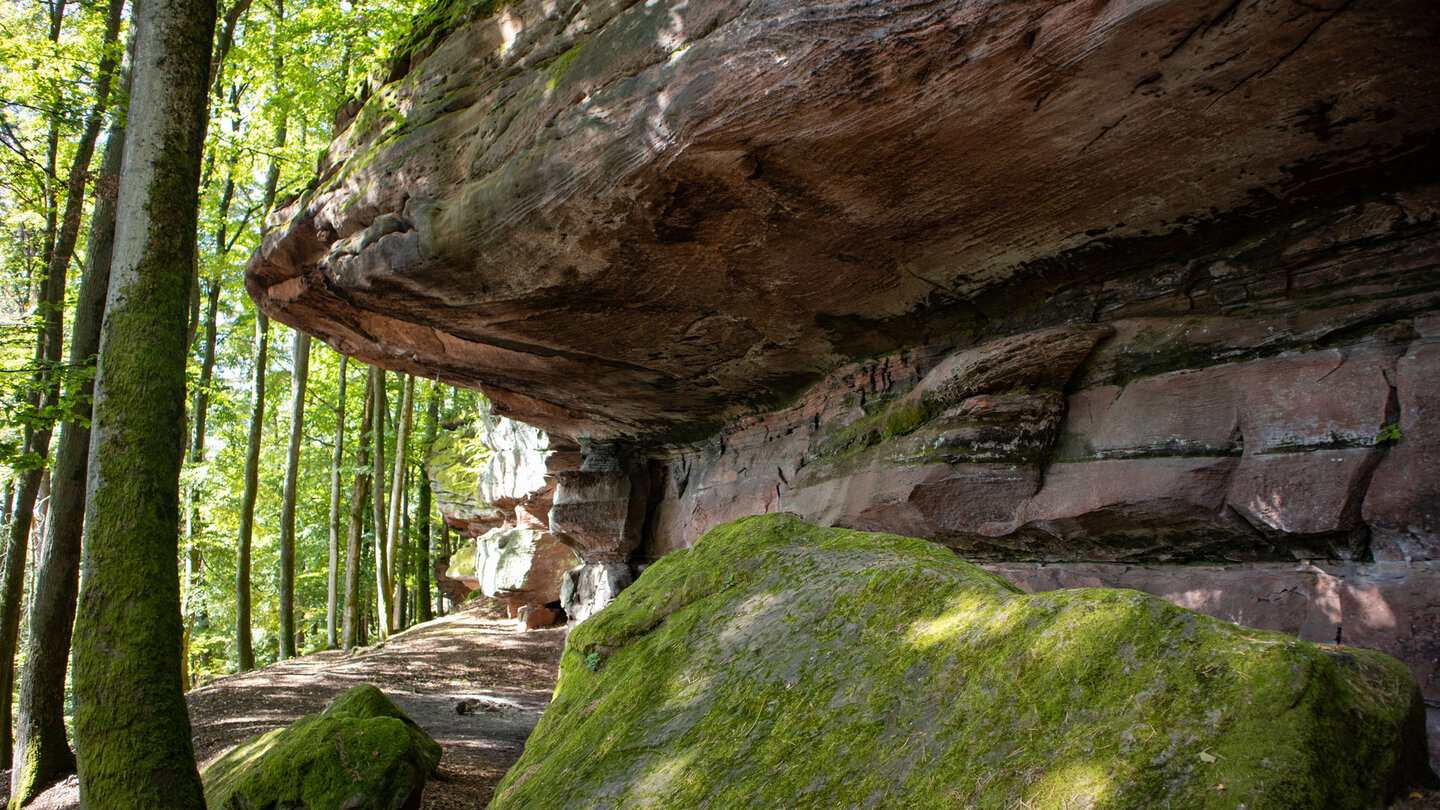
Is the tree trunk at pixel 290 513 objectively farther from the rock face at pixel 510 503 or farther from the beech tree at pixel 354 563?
the rock face at pixel 510 503

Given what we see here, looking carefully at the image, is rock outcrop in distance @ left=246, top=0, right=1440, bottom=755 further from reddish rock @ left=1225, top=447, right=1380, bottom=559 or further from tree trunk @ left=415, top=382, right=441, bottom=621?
tree trunk @ left=415, top=382, right=441, bottom=621

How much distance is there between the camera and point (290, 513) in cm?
1463

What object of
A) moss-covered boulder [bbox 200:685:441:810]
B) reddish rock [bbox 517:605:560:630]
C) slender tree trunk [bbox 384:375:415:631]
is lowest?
reddish rock [bbox 517:605:560:630]

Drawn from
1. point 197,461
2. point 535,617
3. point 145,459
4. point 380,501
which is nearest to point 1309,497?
point 145,459

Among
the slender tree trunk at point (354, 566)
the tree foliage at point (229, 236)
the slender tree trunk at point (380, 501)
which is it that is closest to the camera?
the tree foliage at point (229, 236)

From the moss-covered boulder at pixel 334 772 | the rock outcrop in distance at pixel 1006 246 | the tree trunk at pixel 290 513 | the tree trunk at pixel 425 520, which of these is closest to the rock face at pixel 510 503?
the tree trunk at pixel 425 520

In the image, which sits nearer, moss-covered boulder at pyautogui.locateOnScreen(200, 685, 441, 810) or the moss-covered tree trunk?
the moss-covered tree trunk

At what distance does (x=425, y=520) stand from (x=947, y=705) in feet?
83.0

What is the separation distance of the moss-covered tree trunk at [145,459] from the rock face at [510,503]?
1129cm

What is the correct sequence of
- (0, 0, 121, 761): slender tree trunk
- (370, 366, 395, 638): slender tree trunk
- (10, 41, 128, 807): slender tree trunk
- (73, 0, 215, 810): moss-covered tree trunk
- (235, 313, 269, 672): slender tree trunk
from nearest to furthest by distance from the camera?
(73, 0, 215, 810): moss-covered tree trunk
(10, 41, 128, 807): slender tree trunk
(0, 0, 121, 761): slender tree trunk
(235, 313, 269, 672): slender tree trunk
(370, 366, 395, 638): slender tree trunk

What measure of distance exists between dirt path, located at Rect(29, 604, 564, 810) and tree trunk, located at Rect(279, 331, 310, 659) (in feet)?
2.28

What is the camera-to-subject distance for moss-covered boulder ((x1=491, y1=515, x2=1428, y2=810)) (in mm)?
1937

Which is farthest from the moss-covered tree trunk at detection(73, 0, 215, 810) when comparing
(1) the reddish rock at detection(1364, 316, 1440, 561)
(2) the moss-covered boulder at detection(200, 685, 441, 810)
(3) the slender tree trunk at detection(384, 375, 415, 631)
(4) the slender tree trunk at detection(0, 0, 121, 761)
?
(3) the slender tree trunk at detection(384, 375, 415, 631)

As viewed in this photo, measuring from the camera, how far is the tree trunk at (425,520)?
24.3 metres
